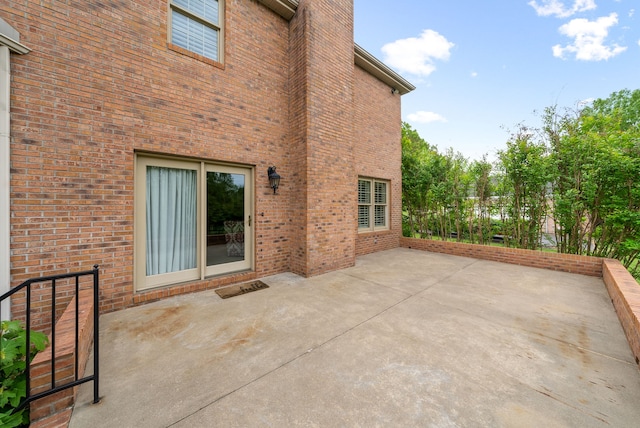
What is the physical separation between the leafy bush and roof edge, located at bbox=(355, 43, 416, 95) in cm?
759

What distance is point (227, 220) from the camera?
435 centimetres

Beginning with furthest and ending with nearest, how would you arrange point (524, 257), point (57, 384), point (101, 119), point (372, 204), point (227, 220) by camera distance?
point (372, 204)
point (524, 257)
point (227, 220)
point (101, 119)
point (57, 384)

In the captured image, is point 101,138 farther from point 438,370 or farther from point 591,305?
point 591,305

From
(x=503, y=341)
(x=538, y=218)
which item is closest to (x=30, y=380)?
(x=503, y=341)

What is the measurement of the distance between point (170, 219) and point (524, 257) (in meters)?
7.45

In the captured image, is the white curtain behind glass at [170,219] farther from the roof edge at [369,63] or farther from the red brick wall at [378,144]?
the red brick wall at [378,144]

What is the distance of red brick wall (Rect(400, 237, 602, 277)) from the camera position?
4.79 m

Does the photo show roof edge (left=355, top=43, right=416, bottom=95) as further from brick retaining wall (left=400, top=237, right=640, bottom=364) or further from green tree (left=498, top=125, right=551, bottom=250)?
brick retaining wall (left=400, top=237, right=640, bottom=364)

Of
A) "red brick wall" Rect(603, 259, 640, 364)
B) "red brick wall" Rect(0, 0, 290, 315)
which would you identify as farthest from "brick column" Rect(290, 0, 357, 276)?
"red brick wall" Rect(603, 259, 640, 364)

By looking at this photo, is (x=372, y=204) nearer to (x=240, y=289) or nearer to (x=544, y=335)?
(x=240, y=289)

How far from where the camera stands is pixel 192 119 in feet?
12.3

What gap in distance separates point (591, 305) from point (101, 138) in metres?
7.12

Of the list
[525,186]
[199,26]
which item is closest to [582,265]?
[525,186]

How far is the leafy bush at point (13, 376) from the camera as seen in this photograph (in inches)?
54.4
